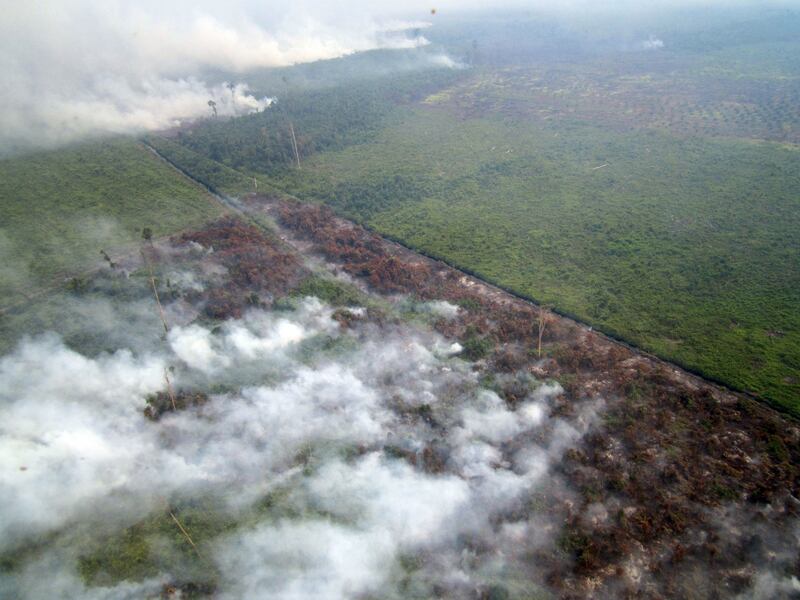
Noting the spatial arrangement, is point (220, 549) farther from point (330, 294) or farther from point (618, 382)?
point (618, 382)

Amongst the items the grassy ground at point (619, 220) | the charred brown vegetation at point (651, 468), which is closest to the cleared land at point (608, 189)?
the grassy ground at point (619, 220)

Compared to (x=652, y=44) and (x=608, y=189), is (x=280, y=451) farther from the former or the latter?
(x=652, y=44)

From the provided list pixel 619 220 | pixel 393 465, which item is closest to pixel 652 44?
pixel 619 220

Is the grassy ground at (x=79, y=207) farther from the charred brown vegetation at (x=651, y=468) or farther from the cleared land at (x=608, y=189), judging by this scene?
the charred brown vegetation at (x=651, y=468)

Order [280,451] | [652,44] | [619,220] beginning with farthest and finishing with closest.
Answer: [652,44] < [619,220] < [280,451]

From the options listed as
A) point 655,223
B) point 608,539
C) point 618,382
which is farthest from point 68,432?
point 655,223
